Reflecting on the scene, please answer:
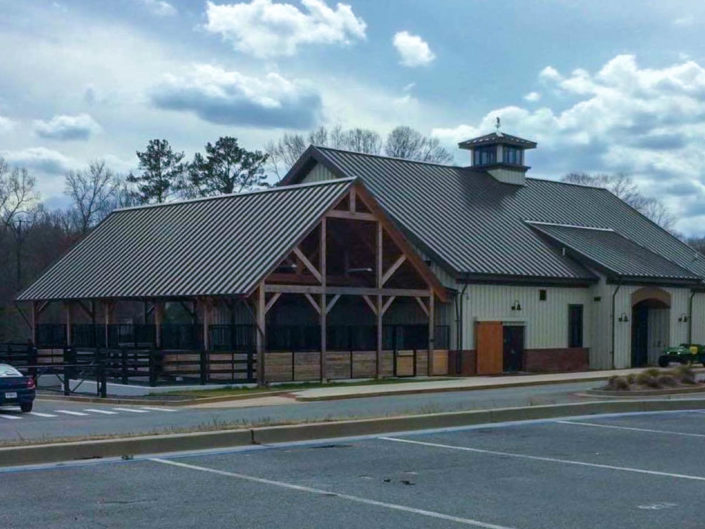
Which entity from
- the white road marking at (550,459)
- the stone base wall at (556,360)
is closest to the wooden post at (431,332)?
the stone base wall at (556,360)

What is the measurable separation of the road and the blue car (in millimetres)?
334

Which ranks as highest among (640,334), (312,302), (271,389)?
(312,302)

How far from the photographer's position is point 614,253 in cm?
4591

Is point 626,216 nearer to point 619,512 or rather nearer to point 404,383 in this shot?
point 404,383

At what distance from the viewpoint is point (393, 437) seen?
16.4 m

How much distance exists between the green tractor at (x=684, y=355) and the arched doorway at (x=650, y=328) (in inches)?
74.6

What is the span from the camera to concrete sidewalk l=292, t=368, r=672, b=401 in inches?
1110

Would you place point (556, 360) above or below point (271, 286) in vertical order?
below

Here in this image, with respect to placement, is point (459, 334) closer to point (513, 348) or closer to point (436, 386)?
point (513, 348)

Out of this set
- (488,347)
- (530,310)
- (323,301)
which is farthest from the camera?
(530,310)

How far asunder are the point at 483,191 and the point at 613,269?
25.2ft

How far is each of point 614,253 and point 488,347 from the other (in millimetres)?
10421

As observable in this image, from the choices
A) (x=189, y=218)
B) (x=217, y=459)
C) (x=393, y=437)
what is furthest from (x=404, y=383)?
(x=217, y=459)

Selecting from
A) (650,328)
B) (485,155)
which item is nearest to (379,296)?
(650,328)
